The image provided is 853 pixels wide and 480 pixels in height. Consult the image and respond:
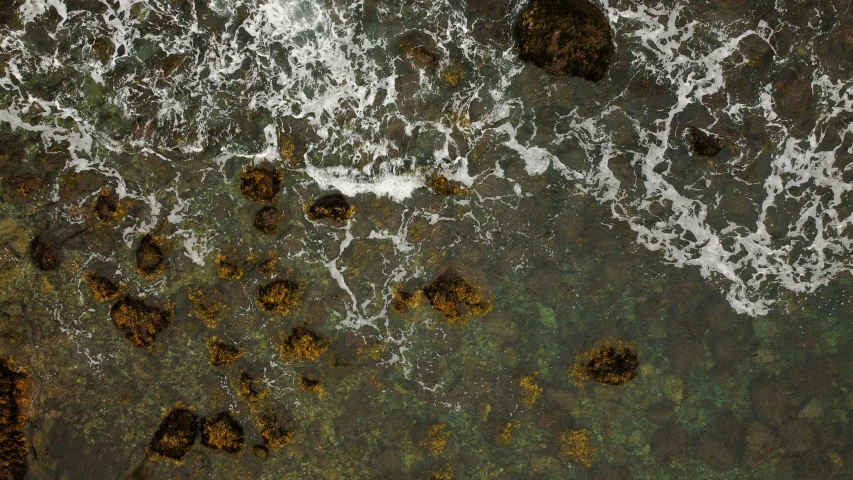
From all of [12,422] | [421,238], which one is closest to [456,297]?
[421,238]

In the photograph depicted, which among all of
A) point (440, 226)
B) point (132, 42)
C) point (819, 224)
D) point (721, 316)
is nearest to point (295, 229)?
point (440, 226)

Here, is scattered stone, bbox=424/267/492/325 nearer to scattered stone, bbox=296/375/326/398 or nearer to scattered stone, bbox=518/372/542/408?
scattered stone, bbox=518/372/542/408

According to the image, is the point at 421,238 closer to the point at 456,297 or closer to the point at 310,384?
the point at 456,297

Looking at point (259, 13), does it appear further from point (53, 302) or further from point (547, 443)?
point (547, 443)

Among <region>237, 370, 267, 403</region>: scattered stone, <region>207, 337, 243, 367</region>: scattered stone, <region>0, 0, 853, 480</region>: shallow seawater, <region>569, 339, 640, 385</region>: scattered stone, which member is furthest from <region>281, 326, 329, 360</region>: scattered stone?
<region>569, 339, 640, 385</region>: scattered stone

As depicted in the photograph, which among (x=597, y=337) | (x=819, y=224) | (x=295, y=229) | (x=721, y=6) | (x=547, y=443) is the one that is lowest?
(x=547, y=443)

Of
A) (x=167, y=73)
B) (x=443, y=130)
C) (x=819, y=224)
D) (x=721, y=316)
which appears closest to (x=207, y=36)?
(x=167, y=73)

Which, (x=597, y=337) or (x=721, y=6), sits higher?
(x=721, y=6)
